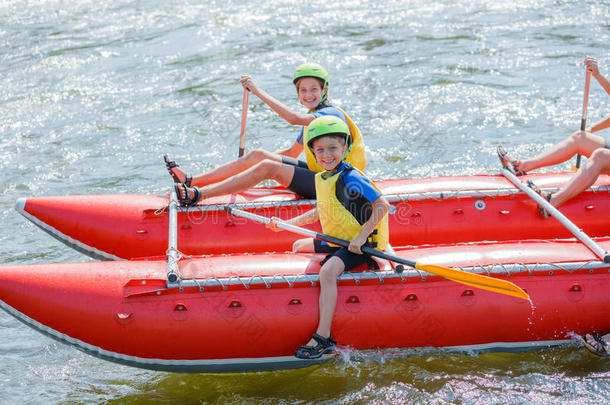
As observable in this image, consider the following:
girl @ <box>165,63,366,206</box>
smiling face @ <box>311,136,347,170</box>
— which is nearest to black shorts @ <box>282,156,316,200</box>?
girl @ <box>165,63,366,206</box>

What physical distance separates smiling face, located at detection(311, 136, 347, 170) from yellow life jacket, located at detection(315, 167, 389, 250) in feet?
0.36

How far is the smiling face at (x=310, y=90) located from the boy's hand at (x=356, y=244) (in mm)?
1828

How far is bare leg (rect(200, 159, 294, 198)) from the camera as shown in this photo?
20.8 feet

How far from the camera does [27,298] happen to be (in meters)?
5.18

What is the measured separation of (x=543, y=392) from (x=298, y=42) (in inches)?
428

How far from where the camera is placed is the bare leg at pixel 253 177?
633 centimetres

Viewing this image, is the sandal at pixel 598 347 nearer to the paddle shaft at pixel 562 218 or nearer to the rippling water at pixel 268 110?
the rippling water at pixel 268 110

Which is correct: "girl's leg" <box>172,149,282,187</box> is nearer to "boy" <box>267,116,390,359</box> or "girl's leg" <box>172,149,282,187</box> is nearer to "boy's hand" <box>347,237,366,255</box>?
"boy" <box>267,116,390,359</box>

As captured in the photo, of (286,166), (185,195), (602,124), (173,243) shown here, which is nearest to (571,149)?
(602,124)

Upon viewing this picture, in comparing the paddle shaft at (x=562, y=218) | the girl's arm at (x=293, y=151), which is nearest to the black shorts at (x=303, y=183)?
the girl's arm at (x=293, y=151)

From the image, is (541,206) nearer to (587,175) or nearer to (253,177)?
(587,175)

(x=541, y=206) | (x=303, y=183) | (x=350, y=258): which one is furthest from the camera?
(x=303, y=183)

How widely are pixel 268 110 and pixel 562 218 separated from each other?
7.02 meters

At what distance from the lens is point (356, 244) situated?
505cm
